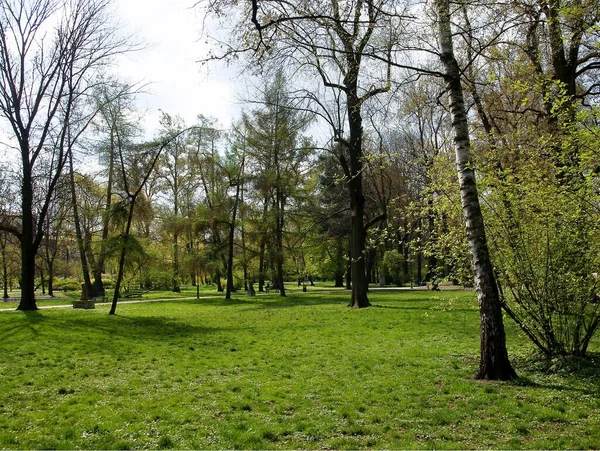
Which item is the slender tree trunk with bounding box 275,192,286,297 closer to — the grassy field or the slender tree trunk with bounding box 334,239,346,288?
the slender tree trunk with bounding box 334,239,346,288

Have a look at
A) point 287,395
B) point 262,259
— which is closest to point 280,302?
point 262,259

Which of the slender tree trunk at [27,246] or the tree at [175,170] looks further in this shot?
the tree at [175,170]

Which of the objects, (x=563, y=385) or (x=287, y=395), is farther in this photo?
(x=287, y=395)

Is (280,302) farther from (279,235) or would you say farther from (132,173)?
(132,173)

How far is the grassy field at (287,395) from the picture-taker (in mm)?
4328

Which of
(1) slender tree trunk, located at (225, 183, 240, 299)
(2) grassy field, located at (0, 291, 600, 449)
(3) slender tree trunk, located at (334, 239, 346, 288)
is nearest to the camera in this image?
(2) grassy field, located at (0, 291, 600, 449)

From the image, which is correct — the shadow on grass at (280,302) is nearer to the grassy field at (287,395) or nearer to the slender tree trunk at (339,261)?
the slender tree trunk at (339,261)

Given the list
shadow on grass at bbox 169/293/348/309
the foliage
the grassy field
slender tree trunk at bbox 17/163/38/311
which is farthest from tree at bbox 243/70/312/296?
the foliage

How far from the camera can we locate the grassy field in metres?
4.33

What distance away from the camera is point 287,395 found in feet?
19.6

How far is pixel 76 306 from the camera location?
68.3ft

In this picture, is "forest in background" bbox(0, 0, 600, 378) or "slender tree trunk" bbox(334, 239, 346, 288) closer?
"forest in background" bbox(0, 0, 600, 378)

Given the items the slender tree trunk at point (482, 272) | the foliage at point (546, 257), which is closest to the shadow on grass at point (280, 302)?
the foliage at point (546, 257)

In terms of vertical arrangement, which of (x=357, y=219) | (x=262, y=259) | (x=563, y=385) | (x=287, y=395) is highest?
(x=357, y=219)
